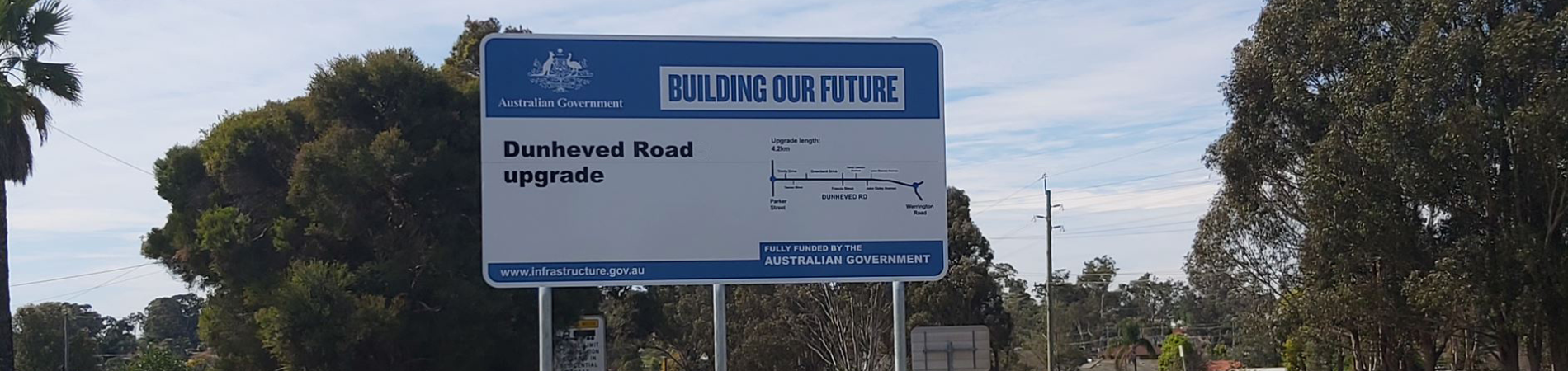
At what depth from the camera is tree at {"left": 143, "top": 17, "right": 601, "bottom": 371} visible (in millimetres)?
23750

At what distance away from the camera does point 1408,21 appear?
2659cm

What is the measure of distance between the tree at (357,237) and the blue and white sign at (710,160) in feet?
57.8

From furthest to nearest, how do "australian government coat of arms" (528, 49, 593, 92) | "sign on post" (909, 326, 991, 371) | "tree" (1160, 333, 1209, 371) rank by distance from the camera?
"tree" (1160, 333, 1209, 371)
"sign on post" (909, 326, 991, 371)
"australian government coat of arms" (528, 49, 593, 92)

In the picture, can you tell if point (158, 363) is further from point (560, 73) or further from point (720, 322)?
point (560, 73)

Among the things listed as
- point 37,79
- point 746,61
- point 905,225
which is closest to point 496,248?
point 746,61

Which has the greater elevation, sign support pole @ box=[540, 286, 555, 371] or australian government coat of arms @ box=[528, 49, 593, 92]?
australian government coat of arms @ box=[528, 49, 593, 92]

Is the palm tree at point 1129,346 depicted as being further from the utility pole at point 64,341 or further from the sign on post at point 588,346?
the sign on post at point 588,346

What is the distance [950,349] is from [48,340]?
41267 mm

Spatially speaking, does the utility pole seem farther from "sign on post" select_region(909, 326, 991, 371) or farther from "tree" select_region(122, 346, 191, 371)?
"sign on post" select_region(909, 326, 991, 371)

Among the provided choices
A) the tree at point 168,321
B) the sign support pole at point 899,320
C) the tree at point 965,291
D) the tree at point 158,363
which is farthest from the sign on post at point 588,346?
the tree at point 168,321

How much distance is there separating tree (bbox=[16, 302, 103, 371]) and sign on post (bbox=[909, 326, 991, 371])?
3659cm

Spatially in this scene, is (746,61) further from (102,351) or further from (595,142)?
(102,351)

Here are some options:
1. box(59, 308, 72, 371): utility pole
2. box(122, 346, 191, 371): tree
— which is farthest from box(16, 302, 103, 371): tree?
box(122, 346, 191, 371): tree

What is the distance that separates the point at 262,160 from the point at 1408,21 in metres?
19.5
